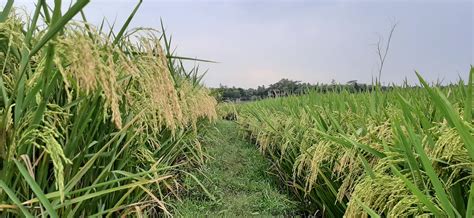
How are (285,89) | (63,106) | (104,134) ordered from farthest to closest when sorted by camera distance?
(285,89), (104,134), (63,106)

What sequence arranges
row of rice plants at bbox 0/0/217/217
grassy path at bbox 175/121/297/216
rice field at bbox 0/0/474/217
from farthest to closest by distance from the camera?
grassy path at bbox 175/121/297/216, rice field at bbox 0/0/474/217, row of rice plants at bbox 0/0/217/217

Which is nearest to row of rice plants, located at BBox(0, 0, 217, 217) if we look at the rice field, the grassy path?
the rice field

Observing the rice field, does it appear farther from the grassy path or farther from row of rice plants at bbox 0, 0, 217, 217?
the grassy path

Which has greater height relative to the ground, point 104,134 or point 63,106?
point 63,106

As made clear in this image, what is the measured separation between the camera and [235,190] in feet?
15.4

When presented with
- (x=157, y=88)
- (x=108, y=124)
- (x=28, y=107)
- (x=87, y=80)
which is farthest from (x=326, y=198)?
(x=87, y=80)

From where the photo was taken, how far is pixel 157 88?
1419 millimetres

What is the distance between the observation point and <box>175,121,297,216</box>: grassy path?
386 cm

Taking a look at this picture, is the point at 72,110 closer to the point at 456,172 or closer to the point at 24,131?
the point at 24,131

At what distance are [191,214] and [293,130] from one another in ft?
4.51

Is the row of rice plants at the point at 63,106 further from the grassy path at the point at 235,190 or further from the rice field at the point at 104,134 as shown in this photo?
the grassy path at the point at 235,190

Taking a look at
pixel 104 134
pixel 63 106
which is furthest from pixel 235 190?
pixel 63 106

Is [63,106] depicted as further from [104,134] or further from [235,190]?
[235,190]

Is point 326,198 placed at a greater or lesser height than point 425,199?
lesser
